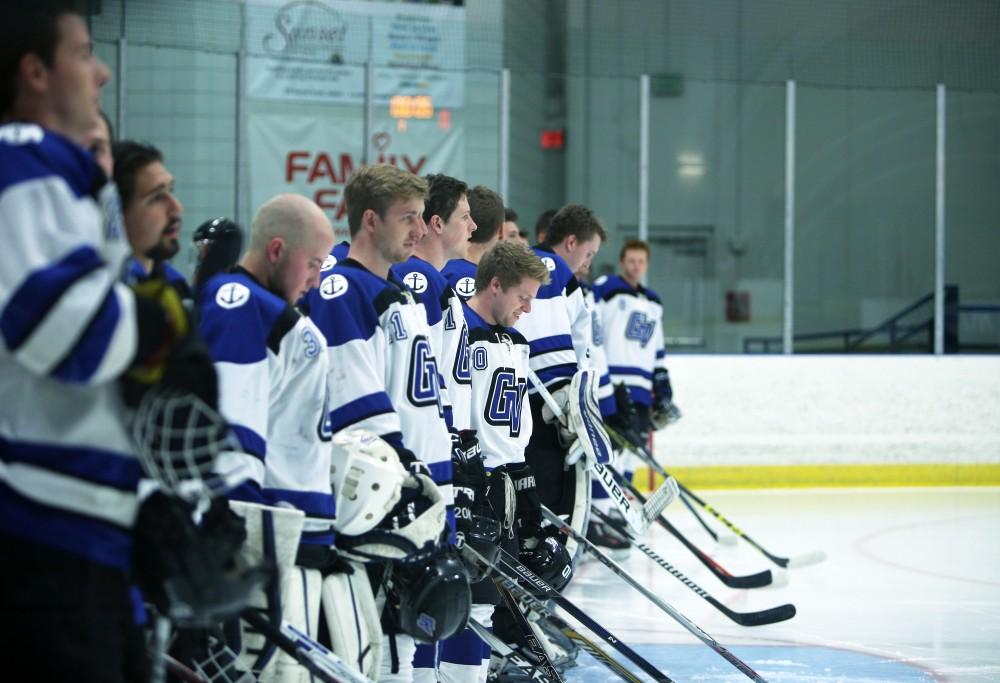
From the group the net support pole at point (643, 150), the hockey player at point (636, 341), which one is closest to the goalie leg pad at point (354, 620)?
the hockey player at point (636, 341)

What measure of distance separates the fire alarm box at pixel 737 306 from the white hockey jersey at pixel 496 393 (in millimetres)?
5153

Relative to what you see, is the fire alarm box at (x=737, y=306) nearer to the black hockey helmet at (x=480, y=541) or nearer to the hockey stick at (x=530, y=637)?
the hockey stick at (x=530, y=637)

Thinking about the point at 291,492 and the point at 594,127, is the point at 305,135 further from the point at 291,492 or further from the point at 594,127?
the point at 291,492

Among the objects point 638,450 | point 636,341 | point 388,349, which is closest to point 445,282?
point 388,349

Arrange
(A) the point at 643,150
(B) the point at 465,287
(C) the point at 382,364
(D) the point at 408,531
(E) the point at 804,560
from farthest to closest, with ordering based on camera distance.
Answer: (A) the point at 643,150, (E) the point at 804,560, (B) the point at 465,287, (C) the point at 382,364, (D) the point at 408,531

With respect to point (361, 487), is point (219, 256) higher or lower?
higher

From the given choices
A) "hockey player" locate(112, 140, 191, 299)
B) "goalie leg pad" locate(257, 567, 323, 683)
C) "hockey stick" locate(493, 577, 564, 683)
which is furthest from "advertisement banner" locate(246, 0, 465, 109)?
"hockey player" locate(112, 140, 191, 299)

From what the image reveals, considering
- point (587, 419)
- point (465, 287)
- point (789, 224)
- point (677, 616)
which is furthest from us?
point (789, 224)


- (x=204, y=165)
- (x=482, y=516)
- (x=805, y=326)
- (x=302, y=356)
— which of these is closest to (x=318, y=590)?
(x=302, y=356)

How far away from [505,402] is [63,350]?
2.10 metres

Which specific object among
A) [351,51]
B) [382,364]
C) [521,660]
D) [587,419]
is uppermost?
[351,51]

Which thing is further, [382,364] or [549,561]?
[549,561]

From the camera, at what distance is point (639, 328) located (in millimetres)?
6559

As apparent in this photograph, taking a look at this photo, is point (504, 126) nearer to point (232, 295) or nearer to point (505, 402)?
point (505, 402)
